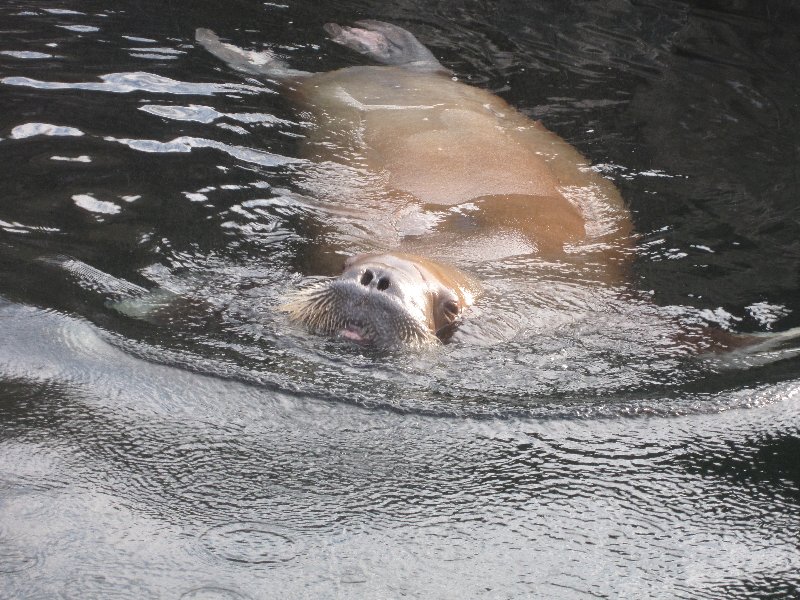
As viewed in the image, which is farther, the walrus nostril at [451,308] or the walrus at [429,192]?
the walrus nostril at [451,308]

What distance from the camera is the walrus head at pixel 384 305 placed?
466cm

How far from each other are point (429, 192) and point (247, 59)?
10.4 ft

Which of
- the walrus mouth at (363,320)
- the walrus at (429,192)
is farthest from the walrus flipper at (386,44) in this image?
the walrus mouth at (363,320)

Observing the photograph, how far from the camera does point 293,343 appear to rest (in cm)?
466

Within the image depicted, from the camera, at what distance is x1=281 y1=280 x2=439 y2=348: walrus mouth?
4648mm

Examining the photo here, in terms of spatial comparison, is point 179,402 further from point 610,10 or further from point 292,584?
point 610,10

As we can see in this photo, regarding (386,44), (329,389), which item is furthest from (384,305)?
(386,44)

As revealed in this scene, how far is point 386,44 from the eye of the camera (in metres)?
9.48

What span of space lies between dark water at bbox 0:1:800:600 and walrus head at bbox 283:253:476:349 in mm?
110

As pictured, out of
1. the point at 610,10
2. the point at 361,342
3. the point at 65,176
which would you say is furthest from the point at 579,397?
the point at 610,10

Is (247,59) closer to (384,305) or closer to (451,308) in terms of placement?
(451,308)

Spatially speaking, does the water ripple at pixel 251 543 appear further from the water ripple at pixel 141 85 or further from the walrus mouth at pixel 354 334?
the water ripple at pixel 141 85

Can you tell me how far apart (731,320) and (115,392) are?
3.16m

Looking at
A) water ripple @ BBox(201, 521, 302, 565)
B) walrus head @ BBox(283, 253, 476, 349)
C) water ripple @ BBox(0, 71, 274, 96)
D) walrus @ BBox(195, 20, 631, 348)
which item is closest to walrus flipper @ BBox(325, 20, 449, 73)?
walrus @ BBox(195, 20, 631, 348)
